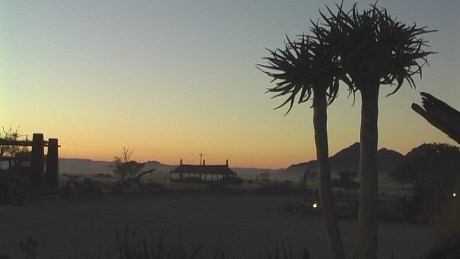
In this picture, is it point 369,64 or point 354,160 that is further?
point 354,160

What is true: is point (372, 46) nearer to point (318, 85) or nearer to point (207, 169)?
point (318, 85)

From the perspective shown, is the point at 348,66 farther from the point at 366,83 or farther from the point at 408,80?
the point at 408,80

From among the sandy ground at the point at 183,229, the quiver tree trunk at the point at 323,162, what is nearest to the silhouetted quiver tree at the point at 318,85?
the quiver tree trunk at the point at 323,162

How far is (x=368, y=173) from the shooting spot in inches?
225

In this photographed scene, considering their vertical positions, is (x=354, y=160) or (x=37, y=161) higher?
(x=354, y=160)

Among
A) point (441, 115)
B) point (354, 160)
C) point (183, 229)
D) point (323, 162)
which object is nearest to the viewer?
point (441, 115)

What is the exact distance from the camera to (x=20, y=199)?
27172 mm

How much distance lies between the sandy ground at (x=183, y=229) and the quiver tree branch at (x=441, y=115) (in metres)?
5.65

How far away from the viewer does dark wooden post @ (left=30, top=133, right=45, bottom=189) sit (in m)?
32.4

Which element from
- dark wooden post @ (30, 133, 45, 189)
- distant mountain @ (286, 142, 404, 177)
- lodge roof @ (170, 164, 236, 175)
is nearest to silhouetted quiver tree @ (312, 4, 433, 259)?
dark wooden post @ (30, 133, 45, 189)

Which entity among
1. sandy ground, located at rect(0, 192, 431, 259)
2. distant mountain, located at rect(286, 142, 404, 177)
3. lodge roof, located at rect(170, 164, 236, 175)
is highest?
distant mountain, located at rect(286, 142, 404, 177)

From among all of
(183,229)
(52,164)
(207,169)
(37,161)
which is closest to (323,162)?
(183,229)

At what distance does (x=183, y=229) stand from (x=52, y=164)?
18083 millimetres

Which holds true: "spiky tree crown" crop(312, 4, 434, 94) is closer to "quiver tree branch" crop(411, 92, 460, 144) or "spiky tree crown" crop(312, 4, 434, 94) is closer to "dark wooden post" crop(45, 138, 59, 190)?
"quiver tree branch" crop(411, 92, 460, 144)
